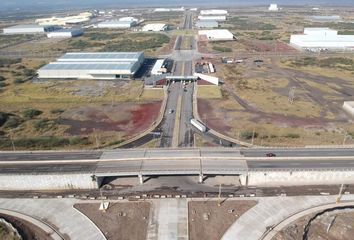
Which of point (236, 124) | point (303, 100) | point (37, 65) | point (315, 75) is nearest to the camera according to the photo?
point (236, 124)

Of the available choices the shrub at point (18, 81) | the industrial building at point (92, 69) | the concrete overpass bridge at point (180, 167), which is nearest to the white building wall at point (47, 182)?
the concrete overpass bridge at point (180, 167)

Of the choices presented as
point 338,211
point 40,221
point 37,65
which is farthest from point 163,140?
point 37,65

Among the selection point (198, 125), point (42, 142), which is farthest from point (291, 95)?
point (42, 142)

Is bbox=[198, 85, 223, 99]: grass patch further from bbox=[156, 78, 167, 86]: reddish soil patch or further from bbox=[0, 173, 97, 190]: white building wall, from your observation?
bbox=[0, 173, 97, 190]: white building wall

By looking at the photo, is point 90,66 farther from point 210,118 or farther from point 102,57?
point 210,118

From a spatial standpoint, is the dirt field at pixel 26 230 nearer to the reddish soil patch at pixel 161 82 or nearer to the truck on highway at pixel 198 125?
the truck on highway at pixel 198 125

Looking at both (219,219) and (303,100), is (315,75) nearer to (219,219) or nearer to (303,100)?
(303,100)
